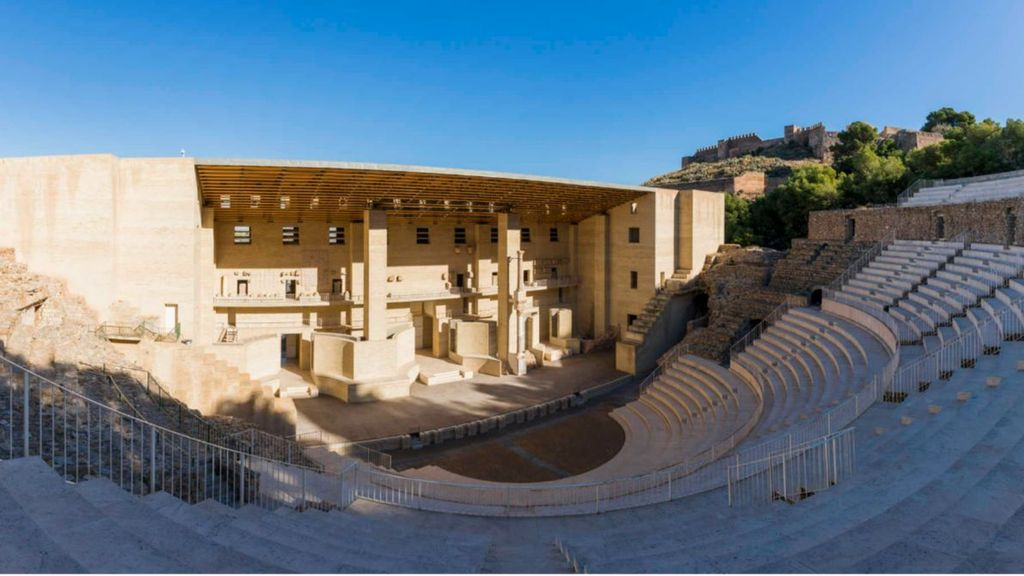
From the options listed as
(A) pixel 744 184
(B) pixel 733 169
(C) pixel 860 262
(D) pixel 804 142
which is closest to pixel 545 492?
(C) pixel 860 262

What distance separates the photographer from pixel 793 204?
38.7 m

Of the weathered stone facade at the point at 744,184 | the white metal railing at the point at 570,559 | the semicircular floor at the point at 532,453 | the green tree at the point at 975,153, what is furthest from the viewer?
the weathered stone facade at the point at 744,184

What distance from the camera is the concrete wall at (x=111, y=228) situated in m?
17.7

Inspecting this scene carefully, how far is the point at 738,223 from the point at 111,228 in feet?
131

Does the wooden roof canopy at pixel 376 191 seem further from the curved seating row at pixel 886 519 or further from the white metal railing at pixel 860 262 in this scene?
the curved seating row at pixel 886 519

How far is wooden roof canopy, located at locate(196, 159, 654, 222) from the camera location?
20531 mm

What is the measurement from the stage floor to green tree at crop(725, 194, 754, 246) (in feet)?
62.7

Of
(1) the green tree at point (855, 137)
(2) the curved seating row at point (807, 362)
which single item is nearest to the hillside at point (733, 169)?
(1) the green tree at point (855, 137)

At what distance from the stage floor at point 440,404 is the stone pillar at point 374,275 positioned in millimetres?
3453

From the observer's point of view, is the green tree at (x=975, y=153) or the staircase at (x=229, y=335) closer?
the staircase at (x=229, y=335)

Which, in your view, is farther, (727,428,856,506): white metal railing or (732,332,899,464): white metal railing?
(732,332,899,464): white metal railing

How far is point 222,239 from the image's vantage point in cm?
2664

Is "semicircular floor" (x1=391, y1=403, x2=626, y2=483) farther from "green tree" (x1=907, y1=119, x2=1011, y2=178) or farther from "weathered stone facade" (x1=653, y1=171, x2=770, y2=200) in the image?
"weathered stone facade" (x1=653, y1=171, x2=770, y2=200)

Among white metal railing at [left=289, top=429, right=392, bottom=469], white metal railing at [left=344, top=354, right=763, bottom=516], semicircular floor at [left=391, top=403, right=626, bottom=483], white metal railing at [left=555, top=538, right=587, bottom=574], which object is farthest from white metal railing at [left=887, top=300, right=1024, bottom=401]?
white metal railing at [left=289, top=429, right=392, bottom=469]
